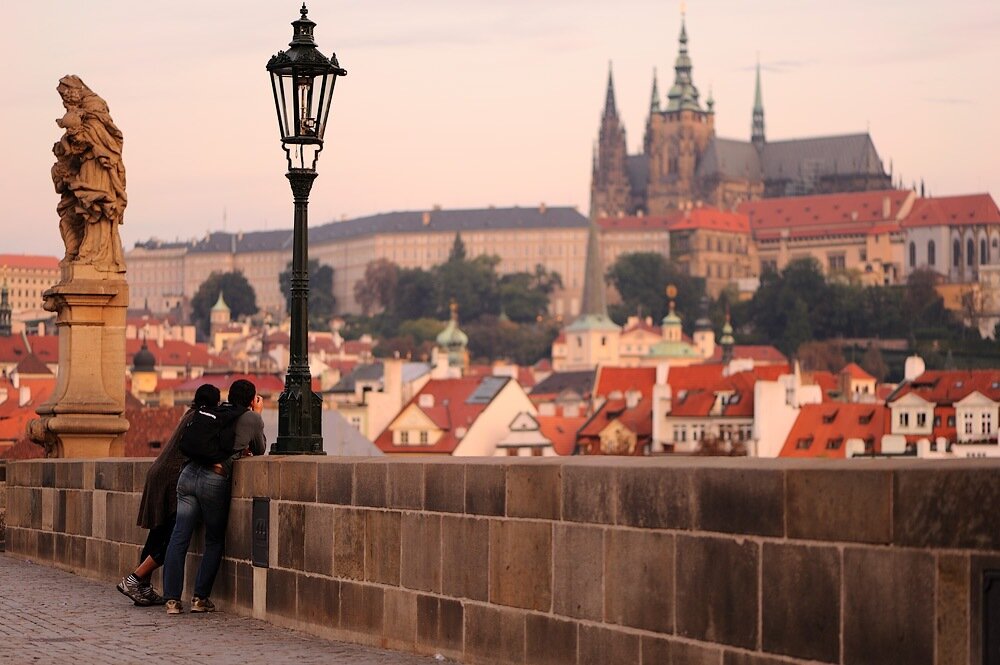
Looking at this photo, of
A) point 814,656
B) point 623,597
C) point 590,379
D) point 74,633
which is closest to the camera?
point 814,656

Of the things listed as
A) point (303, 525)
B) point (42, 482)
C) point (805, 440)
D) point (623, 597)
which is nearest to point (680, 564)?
point (623, 597)

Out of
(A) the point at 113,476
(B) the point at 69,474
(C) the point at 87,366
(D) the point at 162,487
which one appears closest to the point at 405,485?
(D) the point at 162,487

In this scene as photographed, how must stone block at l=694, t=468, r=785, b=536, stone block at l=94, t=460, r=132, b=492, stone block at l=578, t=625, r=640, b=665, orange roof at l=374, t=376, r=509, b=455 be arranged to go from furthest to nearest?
orange roof at l=374, t=376, r=509, b=455
stone block at l=94, t=460, r=132, b=492
stone block at l=578, t=625, r=640, b=665
stone block at l=694, t=468, r=785, b=536

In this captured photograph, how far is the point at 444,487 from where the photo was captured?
8.61 m

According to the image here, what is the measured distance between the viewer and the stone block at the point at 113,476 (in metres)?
12.8

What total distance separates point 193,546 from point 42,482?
403 centimetres

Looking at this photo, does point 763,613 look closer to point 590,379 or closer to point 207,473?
point 207,473

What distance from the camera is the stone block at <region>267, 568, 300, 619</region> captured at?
10.0 m

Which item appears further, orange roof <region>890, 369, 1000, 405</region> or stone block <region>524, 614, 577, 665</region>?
orange roof <region>890, 369, 1000, 405</region>

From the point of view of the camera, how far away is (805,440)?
104812 millimetres

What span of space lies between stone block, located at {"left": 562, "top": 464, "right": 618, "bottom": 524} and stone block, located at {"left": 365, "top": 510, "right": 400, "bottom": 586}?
1514 millimetres

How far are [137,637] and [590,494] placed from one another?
2962 mm

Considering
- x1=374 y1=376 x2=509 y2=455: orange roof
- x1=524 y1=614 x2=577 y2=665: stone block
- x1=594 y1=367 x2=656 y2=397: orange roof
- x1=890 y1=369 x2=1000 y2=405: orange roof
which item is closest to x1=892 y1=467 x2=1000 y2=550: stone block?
x1=524 y1=614 x2=577 y2=665: stone block

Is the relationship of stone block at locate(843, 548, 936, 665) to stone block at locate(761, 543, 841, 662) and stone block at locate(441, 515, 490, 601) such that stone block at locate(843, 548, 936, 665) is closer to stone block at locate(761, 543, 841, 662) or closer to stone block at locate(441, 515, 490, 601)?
stone block at locate(761, 543, 841, 662)
